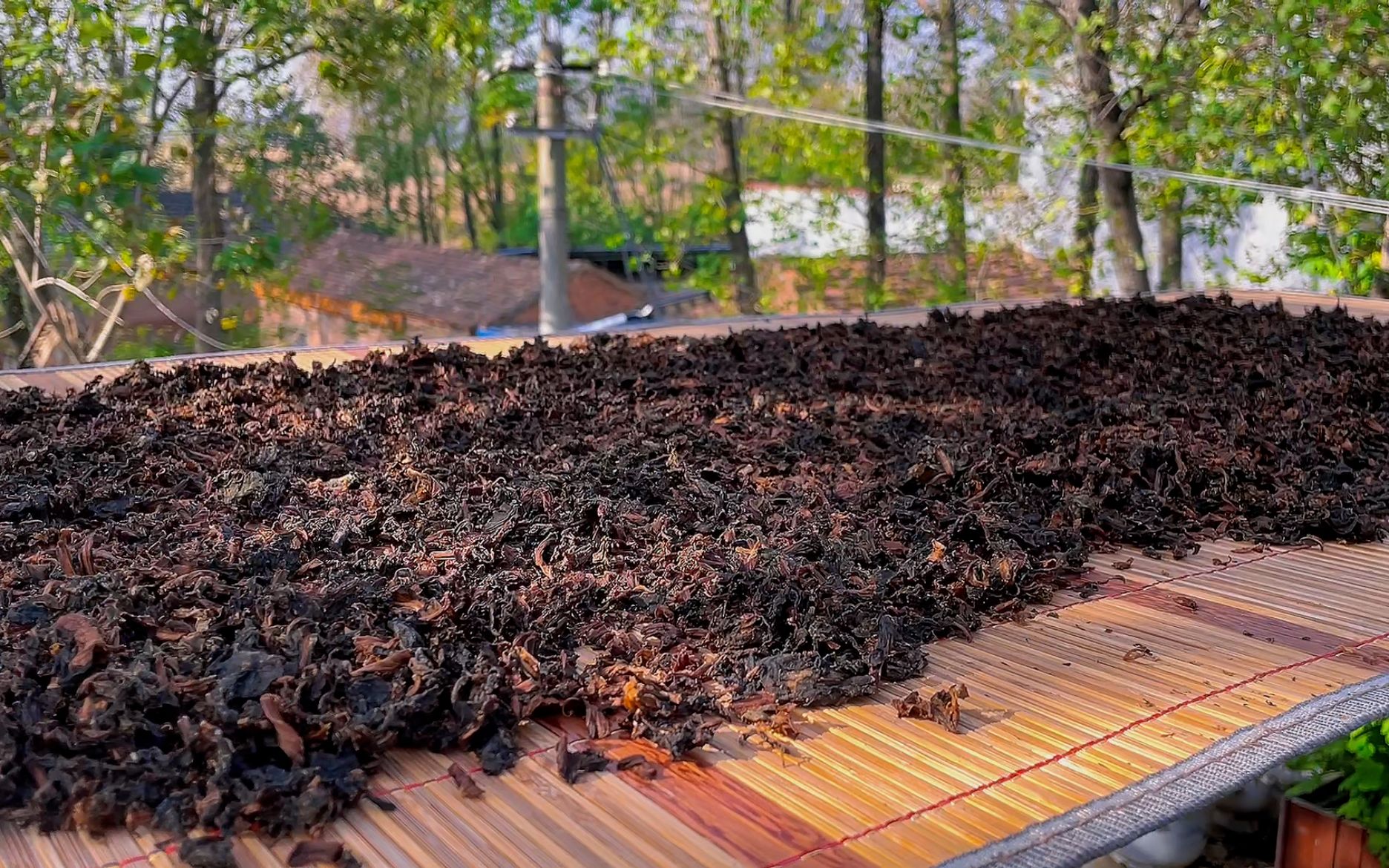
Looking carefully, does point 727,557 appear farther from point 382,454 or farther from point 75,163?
point 75,163

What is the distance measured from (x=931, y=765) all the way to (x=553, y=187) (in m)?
5.01

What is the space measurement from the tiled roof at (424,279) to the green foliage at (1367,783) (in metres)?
7.20

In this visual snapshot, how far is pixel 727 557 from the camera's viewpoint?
1.58 meters

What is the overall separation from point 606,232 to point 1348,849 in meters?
9.64

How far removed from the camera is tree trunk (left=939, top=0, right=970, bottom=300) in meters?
8.48

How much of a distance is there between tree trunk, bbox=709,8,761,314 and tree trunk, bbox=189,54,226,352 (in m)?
3.94

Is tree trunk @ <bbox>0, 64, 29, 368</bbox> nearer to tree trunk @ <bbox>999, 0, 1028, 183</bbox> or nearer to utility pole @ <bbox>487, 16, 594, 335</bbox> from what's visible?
utility pole @ <bbox>487, 16, 594, 335</bbox>

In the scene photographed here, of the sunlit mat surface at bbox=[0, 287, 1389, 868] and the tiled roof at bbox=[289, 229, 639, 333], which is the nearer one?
the sunlit mat surface at bbox=[0, 287, 1389, 868]

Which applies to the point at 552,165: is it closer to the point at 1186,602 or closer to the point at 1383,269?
the point at 1383,269

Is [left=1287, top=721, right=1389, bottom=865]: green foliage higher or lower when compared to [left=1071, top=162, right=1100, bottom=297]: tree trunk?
lower

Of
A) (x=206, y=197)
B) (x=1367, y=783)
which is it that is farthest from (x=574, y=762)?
(x=206, y=197)

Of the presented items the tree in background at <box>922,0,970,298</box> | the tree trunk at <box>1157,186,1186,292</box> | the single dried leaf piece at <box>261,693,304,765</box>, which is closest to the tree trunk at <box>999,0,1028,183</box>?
the tree in background at <box>922,0,970,298</box>

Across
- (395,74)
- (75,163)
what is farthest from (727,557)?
(395,74)

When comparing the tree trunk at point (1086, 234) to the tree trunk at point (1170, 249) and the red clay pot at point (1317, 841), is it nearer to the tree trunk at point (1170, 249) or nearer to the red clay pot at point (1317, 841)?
the tree trunk at point (1170, 249)
